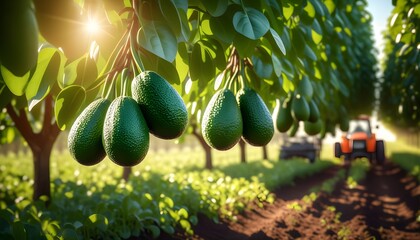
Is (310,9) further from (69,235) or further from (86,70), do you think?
(69,235)

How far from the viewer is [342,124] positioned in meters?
6.20

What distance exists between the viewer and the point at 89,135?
122 centimetres

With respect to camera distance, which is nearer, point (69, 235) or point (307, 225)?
point (69, 235)

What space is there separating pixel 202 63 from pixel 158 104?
535 millimetres

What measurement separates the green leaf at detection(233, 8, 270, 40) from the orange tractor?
2521mm

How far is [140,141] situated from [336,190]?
794 centimetres

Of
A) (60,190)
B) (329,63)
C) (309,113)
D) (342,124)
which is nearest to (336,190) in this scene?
(342,124)

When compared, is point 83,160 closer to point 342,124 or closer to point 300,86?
point 300,86

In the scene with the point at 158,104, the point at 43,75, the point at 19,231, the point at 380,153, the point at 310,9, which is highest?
the point at 310,9

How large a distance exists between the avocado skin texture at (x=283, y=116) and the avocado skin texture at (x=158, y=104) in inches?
52.7

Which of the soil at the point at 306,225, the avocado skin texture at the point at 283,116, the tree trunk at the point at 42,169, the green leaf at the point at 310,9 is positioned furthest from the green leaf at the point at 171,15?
the tree trunk at the point at 42,169

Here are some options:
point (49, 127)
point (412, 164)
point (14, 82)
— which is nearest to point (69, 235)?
point (14, 82)

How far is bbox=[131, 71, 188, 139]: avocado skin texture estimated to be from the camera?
1205mm

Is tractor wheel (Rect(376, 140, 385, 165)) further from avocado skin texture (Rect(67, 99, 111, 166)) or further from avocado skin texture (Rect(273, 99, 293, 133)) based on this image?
avocado skin texture (Rect(67, 99, 111, 166))
